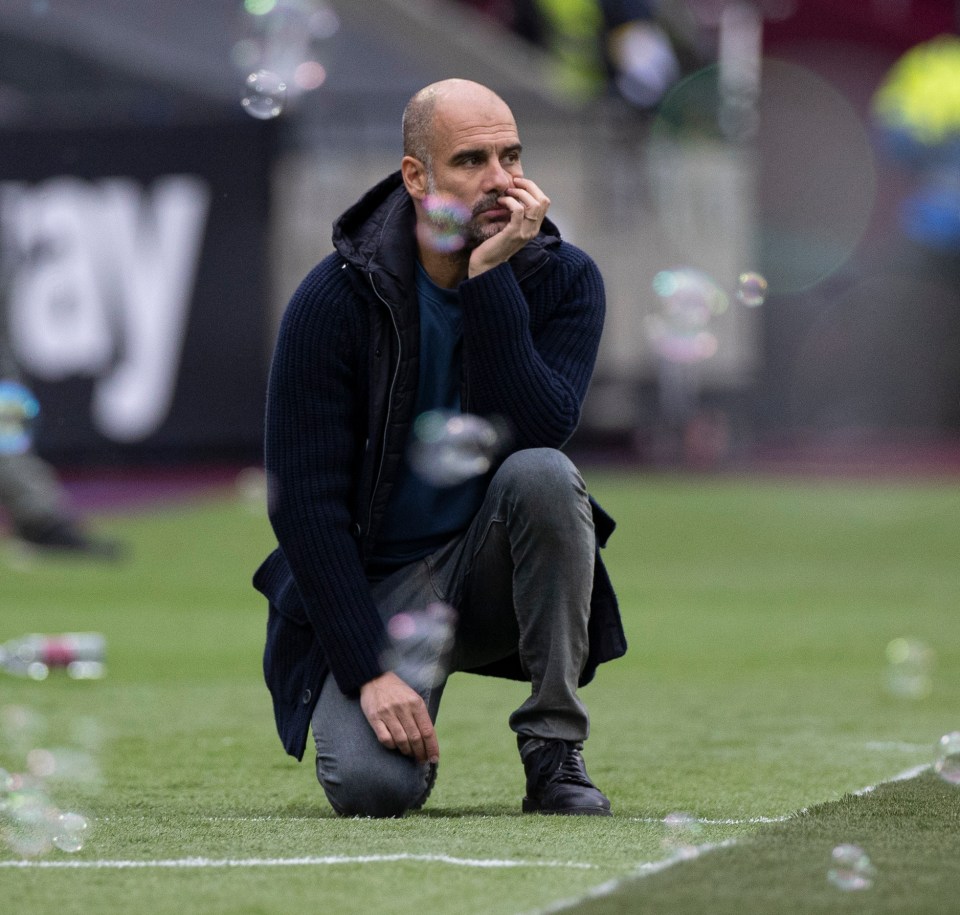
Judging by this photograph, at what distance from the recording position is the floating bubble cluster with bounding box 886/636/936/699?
5.73 m

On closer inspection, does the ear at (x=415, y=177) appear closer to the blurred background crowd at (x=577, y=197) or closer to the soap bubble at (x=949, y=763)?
the soap bubble at (x=949, y=763)

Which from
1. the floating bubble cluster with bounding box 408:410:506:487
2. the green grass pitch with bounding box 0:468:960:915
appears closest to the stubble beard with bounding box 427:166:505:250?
the floating bubble cluster with bounding box 408:410:506:487

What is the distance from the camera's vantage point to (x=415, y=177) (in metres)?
3.67

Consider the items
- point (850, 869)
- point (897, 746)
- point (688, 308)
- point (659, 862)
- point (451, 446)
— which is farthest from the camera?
point (688, 308)

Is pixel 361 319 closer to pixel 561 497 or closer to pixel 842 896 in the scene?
pixel 561 497

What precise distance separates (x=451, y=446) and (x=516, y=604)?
0.32m

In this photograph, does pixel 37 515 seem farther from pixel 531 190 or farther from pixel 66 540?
pixel 531 190

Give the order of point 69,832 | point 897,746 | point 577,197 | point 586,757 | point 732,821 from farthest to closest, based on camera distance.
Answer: point 577,197, point 897,746, point 586,757, point 732,821, point 69,832

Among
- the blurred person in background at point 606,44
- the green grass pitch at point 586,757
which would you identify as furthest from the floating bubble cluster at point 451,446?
the blurred person in background at point 606,44

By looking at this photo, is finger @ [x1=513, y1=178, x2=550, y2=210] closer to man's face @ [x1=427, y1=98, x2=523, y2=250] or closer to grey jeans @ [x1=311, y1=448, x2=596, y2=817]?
man's face @ [x1=427, y1=98, x2=523, y2=250]

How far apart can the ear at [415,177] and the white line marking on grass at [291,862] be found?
128cm

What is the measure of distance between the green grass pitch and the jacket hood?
1.03 meters

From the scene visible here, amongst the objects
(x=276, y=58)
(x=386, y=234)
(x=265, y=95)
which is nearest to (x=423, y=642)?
(x=386, y=234)

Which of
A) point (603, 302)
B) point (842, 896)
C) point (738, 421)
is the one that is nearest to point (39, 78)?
point (738, 421)
